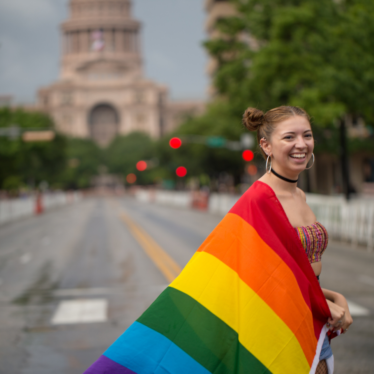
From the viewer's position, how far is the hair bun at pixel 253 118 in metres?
3.50

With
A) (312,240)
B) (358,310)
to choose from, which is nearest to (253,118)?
(312,240)

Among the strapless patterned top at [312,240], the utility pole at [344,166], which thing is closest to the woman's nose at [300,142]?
the strapless patterned top at [312,240]

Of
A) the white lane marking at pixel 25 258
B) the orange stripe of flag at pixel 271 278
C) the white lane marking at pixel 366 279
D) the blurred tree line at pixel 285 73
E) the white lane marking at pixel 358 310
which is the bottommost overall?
the white lane marking at pixel 25 258

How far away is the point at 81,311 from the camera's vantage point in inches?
383

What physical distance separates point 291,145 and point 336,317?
869 millimetres

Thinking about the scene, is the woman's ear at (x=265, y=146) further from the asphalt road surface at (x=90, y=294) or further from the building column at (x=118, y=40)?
the building column at (x=118, y=40)

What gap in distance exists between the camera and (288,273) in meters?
3.18

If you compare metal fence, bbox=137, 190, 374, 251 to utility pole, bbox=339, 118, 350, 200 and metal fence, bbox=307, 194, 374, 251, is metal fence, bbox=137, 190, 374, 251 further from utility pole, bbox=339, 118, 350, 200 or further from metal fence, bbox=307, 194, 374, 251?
utility pole, bbox=339, 118, 350, 200

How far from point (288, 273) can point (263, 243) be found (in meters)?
0.18

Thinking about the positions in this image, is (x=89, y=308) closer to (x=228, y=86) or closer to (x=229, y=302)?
(x=229, y=302)

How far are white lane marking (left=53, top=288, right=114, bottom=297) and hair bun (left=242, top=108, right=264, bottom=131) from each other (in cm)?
825

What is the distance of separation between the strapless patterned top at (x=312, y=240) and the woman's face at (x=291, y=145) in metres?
0.29

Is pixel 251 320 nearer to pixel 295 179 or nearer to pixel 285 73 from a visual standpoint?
pixel 295 179

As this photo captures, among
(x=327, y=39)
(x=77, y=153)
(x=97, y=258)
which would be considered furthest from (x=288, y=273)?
(x=77, y=153)
